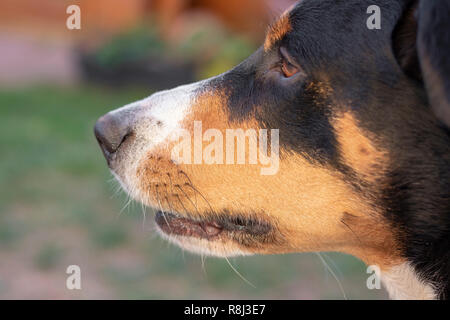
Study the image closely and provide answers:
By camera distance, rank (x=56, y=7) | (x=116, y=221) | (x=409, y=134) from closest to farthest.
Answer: (x=409, y=134)
(x=116, y=221)
(x=56, y=7)

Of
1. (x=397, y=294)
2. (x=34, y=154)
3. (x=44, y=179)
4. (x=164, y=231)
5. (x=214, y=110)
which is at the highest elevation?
(x=34, y=154)

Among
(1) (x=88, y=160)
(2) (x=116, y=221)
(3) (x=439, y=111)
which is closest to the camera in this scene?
(3) (x=439, y=111)

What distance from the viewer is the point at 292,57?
2.89 m

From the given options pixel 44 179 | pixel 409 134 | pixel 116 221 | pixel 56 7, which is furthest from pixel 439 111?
pixel 56 7

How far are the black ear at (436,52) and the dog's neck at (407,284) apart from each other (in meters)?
0.94

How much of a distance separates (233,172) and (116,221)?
147 inches

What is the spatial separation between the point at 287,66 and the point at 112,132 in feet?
3.17

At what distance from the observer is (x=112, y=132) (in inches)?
124

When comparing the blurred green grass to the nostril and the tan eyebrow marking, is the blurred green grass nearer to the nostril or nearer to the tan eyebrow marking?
the nostril

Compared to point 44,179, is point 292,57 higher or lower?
lower

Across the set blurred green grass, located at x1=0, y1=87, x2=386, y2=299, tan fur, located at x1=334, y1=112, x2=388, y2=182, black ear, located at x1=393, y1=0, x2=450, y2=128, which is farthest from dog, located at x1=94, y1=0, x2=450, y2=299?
blurred green grass, located at x1=0, y1=87, x2=386, y2=299

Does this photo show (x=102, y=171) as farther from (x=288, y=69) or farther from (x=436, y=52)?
(x=436, y=52)
